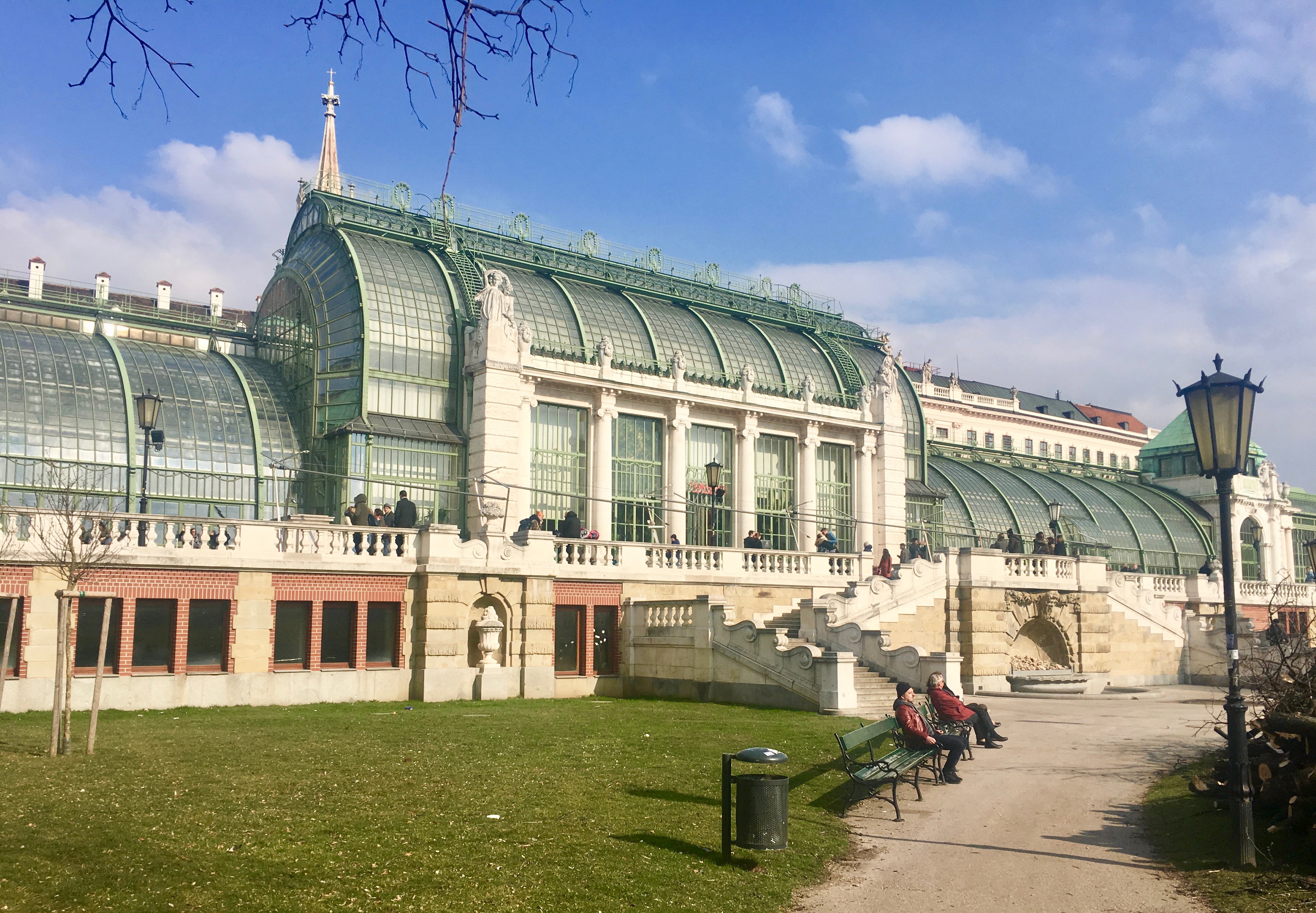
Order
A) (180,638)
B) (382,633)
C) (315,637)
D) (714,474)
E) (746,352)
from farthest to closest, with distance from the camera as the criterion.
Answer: (746,352), (714,474), (382,633), (315,637), (180,638)

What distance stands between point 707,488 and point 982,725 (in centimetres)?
1914

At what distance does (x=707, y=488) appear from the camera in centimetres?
3856

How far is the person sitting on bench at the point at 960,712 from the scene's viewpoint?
1889 cm

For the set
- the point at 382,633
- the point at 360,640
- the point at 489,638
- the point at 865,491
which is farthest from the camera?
the point at 865,491

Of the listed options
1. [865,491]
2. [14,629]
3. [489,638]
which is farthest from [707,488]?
[14,629]

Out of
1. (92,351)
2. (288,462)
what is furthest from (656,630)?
(92,351)

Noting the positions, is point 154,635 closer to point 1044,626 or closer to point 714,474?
point 714,474

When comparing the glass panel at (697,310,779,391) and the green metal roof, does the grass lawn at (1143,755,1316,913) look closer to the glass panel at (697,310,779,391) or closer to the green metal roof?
the glass panel at (697,310,779,391)

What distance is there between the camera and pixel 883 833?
1347cm

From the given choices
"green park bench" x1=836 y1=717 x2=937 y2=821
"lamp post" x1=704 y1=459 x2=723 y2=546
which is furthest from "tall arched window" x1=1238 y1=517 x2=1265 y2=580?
"green park bench" x1=836 y1=717 x2=937 y2=821

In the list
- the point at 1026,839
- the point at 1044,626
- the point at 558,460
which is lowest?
the point at 1026,839

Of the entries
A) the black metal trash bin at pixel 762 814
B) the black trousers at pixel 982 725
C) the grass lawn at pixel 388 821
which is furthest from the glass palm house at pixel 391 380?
the black metal trash bin at pixel 762 814

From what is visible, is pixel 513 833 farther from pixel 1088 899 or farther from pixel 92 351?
pixel 92 351

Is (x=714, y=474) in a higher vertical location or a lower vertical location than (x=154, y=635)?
higher
